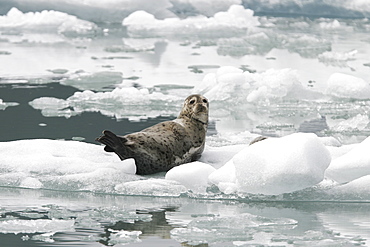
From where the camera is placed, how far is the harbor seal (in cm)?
455

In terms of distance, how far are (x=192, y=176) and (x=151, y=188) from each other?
0.83 feet

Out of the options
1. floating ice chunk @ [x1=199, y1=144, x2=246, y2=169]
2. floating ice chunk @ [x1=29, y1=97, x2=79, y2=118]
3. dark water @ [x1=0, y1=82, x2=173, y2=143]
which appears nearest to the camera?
floating ice chunk @ [x1=199, y1=144, x2=246, y2=169]

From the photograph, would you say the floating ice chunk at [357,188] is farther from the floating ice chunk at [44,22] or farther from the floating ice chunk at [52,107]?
the floating ice chunk at [44,22]

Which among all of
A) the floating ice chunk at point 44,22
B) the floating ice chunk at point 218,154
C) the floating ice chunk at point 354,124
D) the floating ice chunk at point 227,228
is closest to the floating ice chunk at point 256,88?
the floating ice chunk at point 354,124

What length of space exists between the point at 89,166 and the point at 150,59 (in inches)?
340

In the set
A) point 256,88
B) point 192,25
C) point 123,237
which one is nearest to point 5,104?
point 256,88

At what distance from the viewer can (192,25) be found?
2038cm

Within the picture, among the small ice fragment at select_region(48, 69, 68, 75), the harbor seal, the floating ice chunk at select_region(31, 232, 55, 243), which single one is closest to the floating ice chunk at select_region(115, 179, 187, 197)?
the harbor seal

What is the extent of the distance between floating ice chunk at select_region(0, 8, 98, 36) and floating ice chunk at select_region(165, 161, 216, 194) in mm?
15964

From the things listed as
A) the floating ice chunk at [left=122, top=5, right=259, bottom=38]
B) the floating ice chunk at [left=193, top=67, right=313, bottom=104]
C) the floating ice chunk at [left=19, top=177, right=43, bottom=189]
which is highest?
the floating ice chunk at [left=122, top=5, right=259, bottom=38]

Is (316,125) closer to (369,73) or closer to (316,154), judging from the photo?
(316,154)

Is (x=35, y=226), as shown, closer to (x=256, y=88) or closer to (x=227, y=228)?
(x=227, y=228)

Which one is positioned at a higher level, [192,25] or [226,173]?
[192,25]

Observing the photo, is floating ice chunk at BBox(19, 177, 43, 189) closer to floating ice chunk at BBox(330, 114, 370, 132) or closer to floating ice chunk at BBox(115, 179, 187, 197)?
floating ice chunk at BBox(115, 179, 187, 197)
